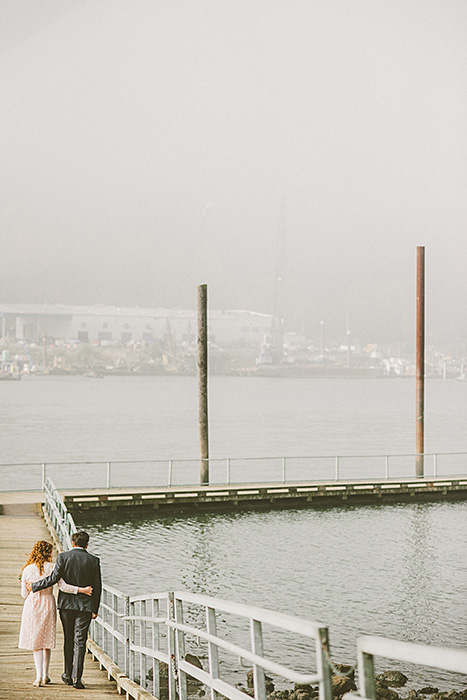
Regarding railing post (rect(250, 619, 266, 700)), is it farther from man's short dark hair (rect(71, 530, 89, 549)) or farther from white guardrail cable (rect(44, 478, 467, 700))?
man's short dark hair (rect(71, 530, 89, 549))

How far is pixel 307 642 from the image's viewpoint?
47.5 feet

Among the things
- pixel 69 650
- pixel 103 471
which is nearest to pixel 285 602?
pixel 69 650

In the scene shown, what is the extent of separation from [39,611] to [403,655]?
6.10m

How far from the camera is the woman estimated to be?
783cm

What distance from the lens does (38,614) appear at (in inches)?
312

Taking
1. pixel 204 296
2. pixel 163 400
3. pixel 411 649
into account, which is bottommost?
pixel 163 400

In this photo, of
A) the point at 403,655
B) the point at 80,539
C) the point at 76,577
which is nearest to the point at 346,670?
the point at 76,577

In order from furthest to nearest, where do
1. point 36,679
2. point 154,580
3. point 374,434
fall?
point 374,434 < point 154,580 < point 36,679

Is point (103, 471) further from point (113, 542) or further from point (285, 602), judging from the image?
point (285, 602)

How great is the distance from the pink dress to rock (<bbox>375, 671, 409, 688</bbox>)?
6.67 meters

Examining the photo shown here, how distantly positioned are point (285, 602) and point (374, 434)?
288 ft

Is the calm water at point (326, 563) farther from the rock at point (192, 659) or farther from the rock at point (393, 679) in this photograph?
the rock at point (192, 659)

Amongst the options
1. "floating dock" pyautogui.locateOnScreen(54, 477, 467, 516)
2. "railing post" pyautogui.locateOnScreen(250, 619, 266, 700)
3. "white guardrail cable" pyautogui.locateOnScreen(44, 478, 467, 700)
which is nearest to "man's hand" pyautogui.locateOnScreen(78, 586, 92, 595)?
"white guardrail cable" pyautogui.locateOnScreen(44, 478, 467, 700)

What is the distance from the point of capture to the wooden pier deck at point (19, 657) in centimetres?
763
